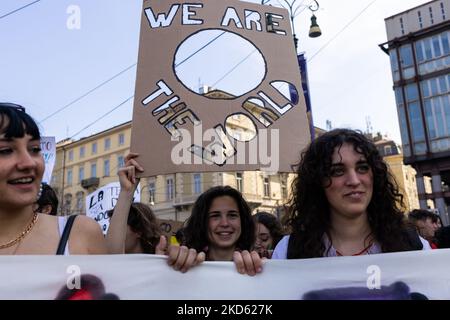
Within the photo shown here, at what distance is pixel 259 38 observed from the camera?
279 centimetres

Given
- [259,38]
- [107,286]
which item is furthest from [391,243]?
[259,38]

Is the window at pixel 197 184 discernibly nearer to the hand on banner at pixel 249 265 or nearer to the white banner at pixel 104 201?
the white banner at pixel 104 201

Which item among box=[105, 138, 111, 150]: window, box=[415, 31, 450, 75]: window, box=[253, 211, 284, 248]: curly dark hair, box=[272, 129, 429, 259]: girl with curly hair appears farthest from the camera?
box=[105, 138, 111, 150]: window

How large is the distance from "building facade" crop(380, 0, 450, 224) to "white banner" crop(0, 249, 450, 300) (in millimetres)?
19082

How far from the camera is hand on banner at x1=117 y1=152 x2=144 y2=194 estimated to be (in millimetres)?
2293

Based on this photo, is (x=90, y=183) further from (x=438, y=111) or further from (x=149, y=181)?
(x=438, y=111)

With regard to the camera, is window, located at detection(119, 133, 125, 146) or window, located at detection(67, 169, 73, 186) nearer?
window, located at detection(119, 133, 125, 146)

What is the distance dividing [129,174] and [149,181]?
1615 inches

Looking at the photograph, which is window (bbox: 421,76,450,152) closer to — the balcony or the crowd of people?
the crowd of people

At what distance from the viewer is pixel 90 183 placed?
48625mm
